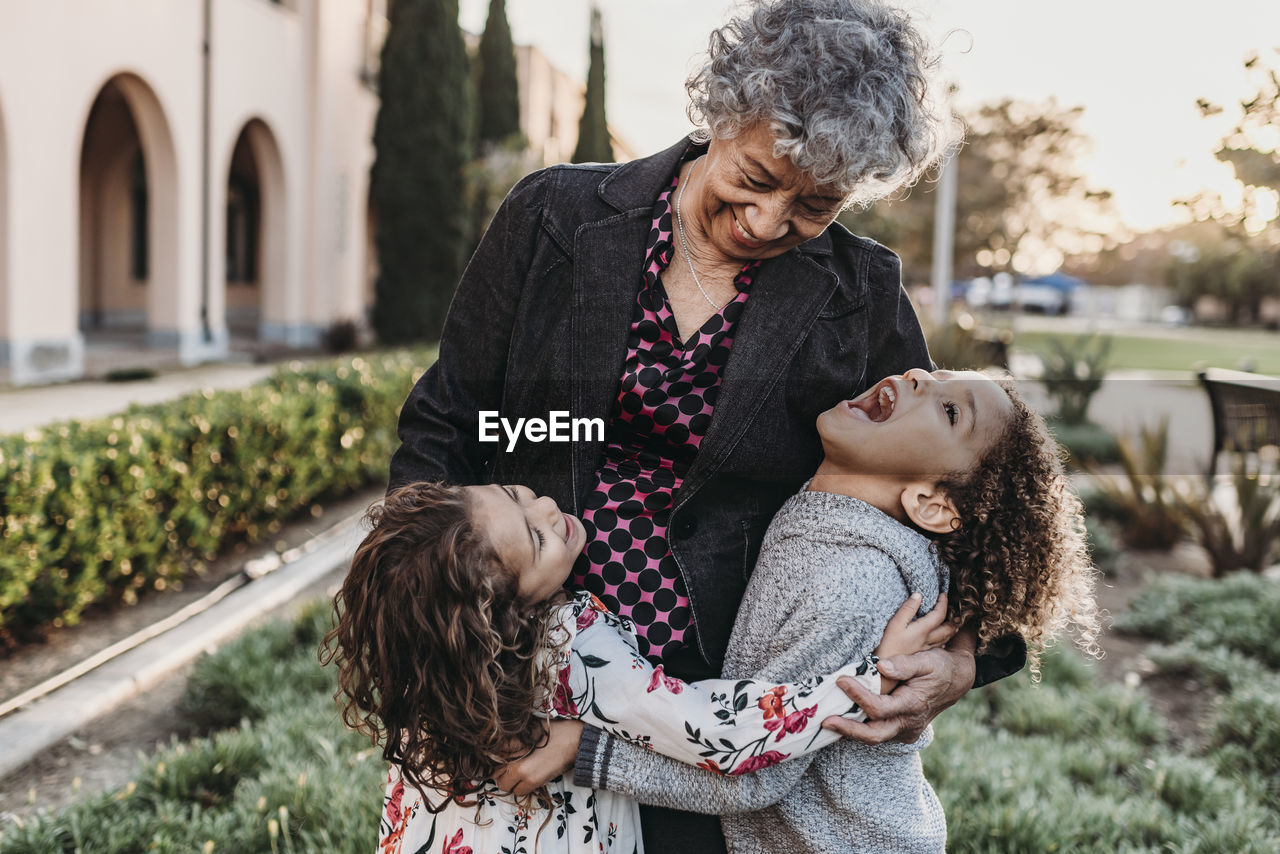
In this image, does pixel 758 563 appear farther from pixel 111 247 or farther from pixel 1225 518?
pixel 111 247

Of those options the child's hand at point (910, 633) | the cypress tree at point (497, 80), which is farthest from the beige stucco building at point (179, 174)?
the child's hand at point (910, 633)

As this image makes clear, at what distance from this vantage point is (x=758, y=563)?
Result: 174cm

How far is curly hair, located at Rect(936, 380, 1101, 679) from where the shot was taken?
5.51ft

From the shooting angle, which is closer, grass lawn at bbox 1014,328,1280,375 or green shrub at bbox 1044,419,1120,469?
green shrub at bbox 1044,419,1120,469

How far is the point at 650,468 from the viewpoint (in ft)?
5.85

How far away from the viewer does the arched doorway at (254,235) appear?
15.8 m

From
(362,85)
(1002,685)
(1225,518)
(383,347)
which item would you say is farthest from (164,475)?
(362,85)

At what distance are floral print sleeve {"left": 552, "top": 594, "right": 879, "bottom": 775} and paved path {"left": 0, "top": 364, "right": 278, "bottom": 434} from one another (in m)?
6.63

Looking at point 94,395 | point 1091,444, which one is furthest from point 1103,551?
point 94,395

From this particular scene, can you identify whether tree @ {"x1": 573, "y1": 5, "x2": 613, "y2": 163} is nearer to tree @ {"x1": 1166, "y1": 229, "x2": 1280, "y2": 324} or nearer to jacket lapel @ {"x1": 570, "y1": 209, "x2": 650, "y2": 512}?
tree @ {"x1": 1166, "y1": 229, "x2": 1280, "y2": 324}

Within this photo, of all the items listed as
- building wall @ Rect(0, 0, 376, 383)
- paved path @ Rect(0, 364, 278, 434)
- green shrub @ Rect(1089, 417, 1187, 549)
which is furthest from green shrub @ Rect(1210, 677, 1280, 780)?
building wall @ Rect(0, 0, 376, 383)

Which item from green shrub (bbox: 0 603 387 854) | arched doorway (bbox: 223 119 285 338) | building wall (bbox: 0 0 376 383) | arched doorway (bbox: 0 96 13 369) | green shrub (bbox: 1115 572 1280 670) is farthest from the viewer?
arched doorway (bbox: 223 119 285 338)

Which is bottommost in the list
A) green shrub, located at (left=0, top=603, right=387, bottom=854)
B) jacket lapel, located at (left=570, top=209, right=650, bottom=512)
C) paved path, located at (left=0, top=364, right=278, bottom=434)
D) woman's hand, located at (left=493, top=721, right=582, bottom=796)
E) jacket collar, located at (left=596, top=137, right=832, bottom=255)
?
green shrub, located at (left=0, top=603, right=387, bottom=854)

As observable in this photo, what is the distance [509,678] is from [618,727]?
0.18 meters
